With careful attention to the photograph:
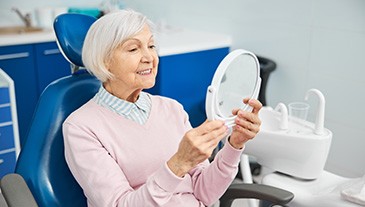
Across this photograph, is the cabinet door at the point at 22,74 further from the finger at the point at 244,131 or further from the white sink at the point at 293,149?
the finger at the point at 244,131

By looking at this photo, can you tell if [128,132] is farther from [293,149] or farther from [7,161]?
[7,161]

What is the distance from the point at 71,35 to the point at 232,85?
54 centimetres

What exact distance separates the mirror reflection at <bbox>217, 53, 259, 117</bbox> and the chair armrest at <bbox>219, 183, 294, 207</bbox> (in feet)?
0.86

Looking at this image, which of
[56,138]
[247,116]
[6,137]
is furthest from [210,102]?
[6,137]

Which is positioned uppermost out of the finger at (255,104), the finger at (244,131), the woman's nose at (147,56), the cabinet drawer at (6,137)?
the woman's nose at (147,56)

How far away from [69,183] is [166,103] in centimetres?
40

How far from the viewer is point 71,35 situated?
136cm

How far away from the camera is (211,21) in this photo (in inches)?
108

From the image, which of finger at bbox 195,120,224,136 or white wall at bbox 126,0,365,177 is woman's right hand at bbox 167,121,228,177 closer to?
finger at bbox 195,120,224,136

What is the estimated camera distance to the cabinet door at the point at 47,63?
9.09ft

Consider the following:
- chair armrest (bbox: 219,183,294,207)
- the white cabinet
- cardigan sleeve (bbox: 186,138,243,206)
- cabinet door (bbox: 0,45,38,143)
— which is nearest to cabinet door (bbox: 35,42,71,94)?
cabinet door (bbox: 0,45,38,143)

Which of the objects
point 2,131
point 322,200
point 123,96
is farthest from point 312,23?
point 2,131

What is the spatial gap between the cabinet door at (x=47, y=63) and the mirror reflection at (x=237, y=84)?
1812mm

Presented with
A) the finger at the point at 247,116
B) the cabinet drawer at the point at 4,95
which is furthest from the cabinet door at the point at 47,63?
the finger at the point at 247,116
